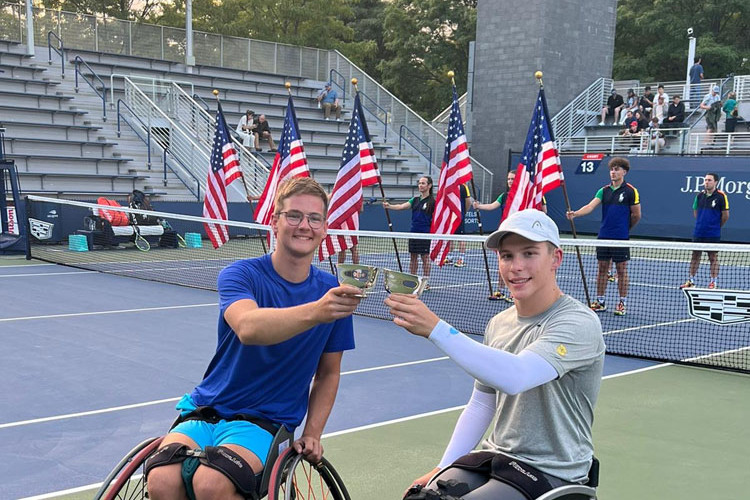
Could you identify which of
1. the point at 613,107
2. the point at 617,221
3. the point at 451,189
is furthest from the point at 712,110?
the point at 617,221

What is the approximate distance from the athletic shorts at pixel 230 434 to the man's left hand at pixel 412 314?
2.97 ft

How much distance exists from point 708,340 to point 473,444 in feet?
24.2

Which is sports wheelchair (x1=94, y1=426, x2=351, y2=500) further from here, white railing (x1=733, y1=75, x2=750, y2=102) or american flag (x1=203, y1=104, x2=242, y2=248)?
white railing (x1=733, y1=75, x2=750, y2=102)

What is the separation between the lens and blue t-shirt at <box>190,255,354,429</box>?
10.5ft

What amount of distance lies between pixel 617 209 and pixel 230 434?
29.5ft

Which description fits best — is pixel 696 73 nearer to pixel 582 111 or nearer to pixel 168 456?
pixel 582 111

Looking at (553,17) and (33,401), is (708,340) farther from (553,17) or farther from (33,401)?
(553,17)

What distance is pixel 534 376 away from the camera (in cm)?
268

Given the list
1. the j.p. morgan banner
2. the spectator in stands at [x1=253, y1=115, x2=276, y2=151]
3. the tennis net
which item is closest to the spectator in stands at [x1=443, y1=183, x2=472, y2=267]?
the tennis net

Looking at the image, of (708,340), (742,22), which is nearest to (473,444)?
(708,340)

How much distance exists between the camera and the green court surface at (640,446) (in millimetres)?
4727

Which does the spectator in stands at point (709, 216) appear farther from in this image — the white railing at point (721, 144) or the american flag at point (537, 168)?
the white railing at point (721, 144)

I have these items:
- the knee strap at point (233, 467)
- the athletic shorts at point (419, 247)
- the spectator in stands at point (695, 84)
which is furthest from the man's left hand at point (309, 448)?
the spectator in stands at point (695, 84)

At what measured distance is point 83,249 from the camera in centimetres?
1712
